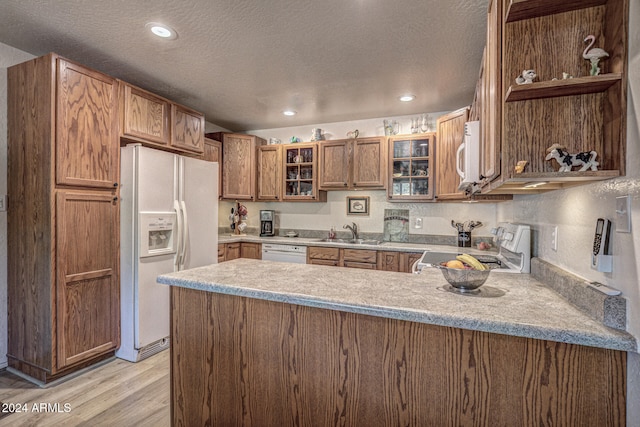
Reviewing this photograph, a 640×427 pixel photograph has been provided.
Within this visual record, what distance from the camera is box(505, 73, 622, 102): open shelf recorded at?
3.25ft

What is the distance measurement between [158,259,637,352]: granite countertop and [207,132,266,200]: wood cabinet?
8.57ft

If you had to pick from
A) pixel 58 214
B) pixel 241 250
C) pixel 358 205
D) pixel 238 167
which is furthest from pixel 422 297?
pixel 238 167

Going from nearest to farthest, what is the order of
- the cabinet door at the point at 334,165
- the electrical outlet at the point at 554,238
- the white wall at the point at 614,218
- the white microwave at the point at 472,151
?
the white wall at the point at 614,218 → the electrical outlet at the point at 554,238 → the white microwave at the point at 472,151 → the cabinet door at the point at 334,165

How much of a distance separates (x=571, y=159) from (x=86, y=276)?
9.71ft

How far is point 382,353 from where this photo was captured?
1165mm

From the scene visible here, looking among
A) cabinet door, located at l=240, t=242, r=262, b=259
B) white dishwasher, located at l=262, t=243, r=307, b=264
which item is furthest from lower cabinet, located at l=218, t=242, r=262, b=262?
white dishwasher, located at l=262, t=243, r=307, b=264

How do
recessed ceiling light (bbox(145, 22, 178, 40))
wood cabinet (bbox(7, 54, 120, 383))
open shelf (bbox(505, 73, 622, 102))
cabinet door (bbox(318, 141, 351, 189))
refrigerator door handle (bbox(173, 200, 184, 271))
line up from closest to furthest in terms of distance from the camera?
1. open shelf (bbox(505, 73, 622, 102))
2. recessed ceiling light (bbox(145, 22, 178, 40))
3. wood cabinet (bbox(7, 54, 120, 383))
4. refrigerator door handle (bbox(173, 200, 184, 271))
5. cabinet door (bbox(318, 141, 351, 189))

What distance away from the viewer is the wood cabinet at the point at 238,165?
4.26 m

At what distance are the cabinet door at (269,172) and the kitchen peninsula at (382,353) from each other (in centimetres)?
274

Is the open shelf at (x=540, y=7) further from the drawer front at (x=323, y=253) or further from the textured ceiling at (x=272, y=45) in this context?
the drawer front at (x=323, y=253)

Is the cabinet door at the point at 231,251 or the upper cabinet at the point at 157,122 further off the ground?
the upper cabinet at the point at 157,122

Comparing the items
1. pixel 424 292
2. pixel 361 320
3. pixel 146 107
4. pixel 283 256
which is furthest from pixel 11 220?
pixel 424 292

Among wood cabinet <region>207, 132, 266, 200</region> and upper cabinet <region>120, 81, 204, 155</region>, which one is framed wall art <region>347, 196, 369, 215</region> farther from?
upper cabinet <region>120, 81, 204, 155</region>

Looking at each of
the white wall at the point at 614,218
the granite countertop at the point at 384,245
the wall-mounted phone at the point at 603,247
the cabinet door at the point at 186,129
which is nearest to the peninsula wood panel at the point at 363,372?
the white wall at the point at 614,218
